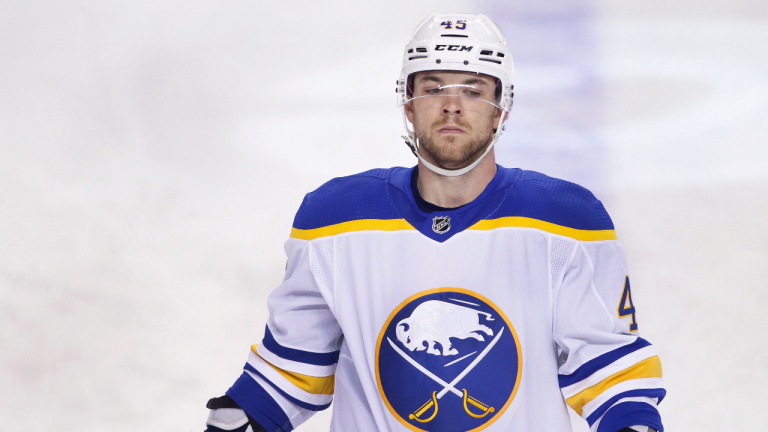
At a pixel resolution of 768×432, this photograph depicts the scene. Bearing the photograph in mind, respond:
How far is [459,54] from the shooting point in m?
1.55

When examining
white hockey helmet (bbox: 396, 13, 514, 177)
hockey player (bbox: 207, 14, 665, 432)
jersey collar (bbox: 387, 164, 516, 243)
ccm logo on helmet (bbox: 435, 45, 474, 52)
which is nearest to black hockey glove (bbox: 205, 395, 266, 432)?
hockey player (bbox: 207, 14, 665, 432)

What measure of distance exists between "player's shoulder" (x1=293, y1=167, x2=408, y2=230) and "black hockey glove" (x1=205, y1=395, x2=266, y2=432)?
400 millimetres

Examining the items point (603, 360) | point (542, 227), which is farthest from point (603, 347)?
point (542, 227)

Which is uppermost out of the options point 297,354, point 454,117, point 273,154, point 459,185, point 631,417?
point 273,154

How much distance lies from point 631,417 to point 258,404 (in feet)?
2.47

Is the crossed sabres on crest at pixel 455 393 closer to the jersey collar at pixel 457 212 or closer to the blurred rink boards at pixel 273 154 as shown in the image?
the jersey collar at pixel 457 212

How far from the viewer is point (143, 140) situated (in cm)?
291

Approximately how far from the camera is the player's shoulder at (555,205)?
1479 mm

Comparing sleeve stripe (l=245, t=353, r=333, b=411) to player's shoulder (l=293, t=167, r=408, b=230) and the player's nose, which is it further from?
the player's nose

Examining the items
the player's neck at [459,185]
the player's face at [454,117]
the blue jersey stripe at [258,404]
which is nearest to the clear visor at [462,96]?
the player's face at [454,117]

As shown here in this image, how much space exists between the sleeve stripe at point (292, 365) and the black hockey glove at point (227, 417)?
0.38ft

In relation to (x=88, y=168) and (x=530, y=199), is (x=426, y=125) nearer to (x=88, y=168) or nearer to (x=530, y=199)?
(x=530, y=199)

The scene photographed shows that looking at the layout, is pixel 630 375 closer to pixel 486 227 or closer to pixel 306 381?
pixel 486 227

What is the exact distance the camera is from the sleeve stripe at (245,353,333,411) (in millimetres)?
1638
